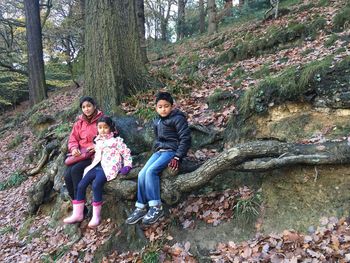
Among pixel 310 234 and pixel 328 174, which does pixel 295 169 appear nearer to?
pixel 328 174

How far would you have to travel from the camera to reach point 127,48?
25.1 ft

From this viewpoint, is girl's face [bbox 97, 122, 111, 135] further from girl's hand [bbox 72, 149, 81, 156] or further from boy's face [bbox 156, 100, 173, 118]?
boy's face [bbox 156, 100, 173, 118]

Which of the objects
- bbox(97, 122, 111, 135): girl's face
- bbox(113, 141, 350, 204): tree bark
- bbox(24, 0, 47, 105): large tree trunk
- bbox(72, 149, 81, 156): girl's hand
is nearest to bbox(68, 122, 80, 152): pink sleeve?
bbox(72, 149, 81, 156): girl's hand

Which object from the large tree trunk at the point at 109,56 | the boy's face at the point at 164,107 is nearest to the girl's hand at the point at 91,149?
the boy's face at the point at 164,107

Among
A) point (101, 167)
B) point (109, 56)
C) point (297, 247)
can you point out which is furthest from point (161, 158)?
point (109, 56)

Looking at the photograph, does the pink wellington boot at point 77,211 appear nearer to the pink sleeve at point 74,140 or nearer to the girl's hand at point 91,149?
the girl's hand at point 91,149

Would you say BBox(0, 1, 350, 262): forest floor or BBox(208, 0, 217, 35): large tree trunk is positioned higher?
BBox(208, 0, 217, 35): large tree trunk

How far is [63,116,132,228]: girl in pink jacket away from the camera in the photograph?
5152 millimetres

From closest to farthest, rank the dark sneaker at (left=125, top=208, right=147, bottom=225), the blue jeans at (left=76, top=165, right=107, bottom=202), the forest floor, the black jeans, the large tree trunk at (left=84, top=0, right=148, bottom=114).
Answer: the forest floor < the dark sneaker at (left=125, top=208, right=147, bottom=225) < the blue jeans at (left=76, top=165, right=107, bottom=202) < the black jeans < the large tree trunk at (left=84, top=0, right=148, bottom=114)

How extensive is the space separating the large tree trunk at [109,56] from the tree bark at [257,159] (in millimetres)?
2905

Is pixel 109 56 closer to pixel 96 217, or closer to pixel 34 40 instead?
pixel 96 217

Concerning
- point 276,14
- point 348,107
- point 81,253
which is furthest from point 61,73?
point 348,107

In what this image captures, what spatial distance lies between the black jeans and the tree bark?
55.6 inches

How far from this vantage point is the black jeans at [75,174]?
5.38 meters
